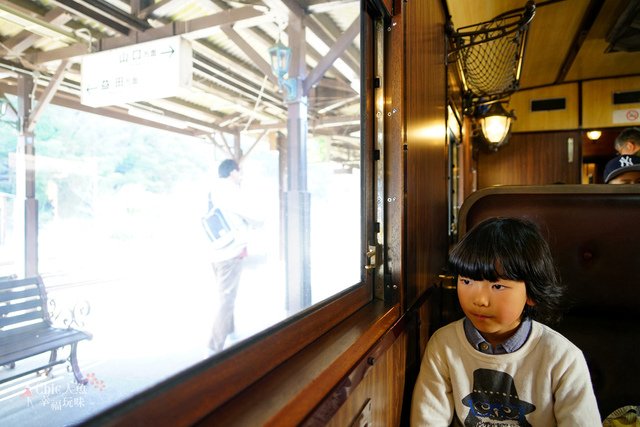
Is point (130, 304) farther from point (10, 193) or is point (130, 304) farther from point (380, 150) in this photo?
point (380, 150)

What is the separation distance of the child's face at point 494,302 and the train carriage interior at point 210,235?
0.26m

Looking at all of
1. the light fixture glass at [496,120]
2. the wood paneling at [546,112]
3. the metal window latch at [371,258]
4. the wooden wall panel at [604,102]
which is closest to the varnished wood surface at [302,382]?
the metal window latch at [371,258]

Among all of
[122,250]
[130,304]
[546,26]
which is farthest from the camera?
[546,26]

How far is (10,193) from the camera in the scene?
1.02m

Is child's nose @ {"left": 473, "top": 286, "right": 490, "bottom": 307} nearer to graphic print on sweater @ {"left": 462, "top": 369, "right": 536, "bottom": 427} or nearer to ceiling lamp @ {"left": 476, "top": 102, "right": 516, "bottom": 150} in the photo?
graphic print on sweater @ {"left": 462, "top": 369, "right": 536, "bottom": 427}

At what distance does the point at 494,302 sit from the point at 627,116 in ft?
18.7

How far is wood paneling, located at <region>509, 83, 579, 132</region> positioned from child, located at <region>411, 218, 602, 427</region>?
493 centimetres

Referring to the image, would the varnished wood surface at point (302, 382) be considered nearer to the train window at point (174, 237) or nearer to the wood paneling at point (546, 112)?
the train window at point (174, 237)

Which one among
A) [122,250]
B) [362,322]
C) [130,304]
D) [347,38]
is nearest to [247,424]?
[362,322]

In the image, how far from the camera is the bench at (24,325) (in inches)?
37.3

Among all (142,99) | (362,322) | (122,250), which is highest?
(142,99)

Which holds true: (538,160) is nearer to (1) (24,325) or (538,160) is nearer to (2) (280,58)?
(2) (280,58)

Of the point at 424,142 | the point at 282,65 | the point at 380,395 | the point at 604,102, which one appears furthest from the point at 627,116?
the point at 380,395

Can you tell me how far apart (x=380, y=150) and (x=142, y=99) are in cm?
150
